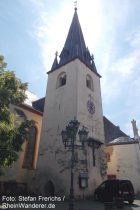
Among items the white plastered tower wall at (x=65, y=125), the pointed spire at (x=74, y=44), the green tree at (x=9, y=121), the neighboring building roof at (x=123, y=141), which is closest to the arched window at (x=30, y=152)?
the white plastered tower wall at (x=65, y=125)

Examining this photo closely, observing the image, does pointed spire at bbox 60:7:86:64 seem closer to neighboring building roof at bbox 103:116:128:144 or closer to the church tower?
the church tower

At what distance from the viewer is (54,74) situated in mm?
23609

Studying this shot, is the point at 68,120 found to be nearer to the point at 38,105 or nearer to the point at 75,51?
the point at 38,105

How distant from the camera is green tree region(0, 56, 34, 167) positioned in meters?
10.0

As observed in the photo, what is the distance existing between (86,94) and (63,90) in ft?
7.52

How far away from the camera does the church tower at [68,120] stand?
1616cm

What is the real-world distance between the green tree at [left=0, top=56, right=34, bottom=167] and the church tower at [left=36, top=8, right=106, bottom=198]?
6.16m

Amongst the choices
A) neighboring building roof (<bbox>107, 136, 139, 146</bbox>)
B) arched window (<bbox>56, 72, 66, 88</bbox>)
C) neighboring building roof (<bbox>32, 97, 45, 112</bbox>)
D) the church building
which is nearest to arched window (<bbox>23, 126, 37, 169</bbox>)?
the church building

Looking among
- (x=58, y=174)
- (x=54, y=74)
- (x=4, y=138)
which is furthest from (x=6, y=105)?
(x=54, y=74)

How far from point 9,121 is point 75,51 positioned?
1496 cm

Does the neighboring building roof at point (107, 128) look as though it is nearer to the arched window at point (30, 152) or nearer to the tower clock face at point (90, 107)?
the arched window at point (30, 152)

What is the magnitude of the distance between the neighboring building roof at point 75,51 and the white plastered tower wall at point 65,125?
0.69 metres

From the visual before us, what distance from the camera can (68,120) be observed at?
18.1 metres

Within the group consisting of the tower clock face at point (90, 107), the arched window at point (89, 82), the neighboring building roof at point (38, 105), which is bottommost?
the tower clock face at point (90, 107)
